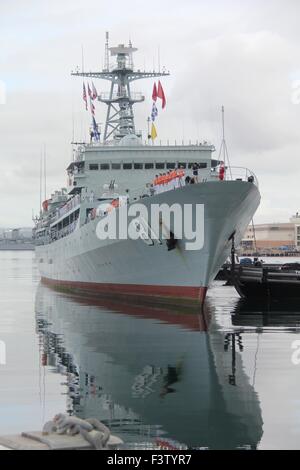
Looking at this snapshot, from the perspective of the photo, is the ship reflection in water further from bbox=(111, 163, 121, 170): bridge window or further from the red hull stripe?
bbox=(111, 163, 121, 170): bridge window

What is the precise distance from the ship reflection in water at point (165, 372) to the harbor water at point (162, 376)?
21 mm

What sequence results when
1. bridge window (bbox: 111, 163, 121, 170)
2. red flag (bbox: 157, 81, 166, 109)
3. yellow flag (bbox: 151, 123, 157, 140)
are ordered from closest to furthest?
bridge window (bbox: 111, 163, 121, 170) → red flag (bbox: 157, 81, 166, 109) → yellow flag (bbox: 151, 123, 157, 140)

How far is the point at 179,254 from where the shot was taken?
3133cm

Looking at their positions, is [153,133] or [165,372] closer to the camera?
[165,372]

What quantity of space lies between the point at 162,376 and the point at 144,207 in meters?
16.9

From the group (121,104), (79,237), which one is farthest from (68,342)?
(121,104)

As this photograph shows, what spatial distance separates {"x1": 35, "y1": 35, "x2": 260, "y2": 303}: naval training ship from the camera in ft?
101

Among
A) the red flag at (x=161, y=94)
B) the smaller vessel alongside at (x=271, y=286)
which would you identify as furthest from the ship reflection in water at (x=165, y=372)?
the red flag at (x=161, y=94)

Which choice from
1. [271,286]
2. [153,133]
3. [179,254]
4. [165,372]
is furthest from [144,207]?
[165,372]

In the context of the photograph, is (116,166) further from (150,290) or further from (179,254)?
(179,254)

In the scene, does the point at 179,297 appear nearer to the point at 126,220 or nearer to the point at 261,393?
the point at 126,220

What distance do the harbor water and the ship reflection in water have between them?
0.07 ft

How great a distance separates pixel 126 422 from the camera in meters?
12.1

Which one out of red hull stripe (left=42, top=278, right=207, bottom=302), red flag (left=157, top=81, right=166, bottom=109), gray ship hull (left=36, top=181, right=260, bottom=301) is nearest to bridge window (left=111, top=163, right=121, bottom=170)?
red flag (left=157, top=81, right=166, bottom=109)
